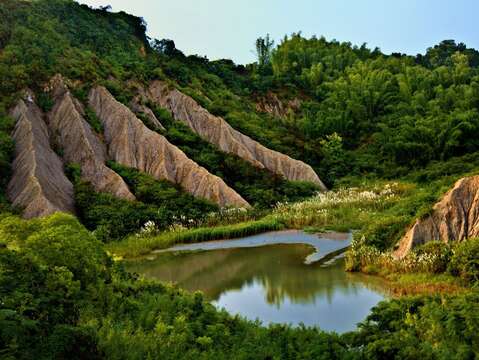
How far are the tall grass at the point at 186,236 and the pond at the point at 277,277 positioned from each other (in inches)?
23.4

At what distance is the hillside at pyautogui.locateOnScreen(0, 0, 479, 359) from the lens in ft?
31.7

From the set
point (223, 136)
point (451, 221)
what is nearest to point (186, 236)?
point (451, 221)

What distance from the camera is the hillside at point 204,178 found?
966 cm

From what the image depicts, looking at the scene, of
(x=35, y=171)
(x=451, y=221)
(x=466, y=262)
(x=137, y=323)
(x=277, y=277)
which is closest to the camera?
(x=137, y=323)

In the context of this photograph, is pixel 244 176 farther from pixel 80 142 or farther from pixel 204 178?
pixel 80 142

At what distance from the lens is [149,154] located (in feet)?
118

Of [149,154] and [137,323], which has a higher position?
[149,154]


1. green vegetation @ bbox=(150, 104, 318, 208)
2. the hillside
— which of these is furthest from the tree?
green vegetation @ bbox=(150, 104, 318, 208)

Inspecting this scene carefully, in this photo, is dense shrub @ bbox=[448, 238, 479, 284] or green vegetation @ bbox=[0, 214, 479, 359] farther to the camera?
dense shrub @ bbox=[448, 238, 479, 284]

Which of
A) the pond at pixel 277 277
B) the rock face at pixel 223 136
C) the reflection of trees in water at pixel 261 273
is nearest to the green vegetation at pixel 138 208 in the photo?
the pond at pixel 277 277

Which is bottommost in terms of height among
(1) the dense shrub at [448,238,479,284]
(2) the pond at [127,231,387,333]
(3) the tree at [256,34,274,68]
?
(2) the pond at [127,231,387,333]

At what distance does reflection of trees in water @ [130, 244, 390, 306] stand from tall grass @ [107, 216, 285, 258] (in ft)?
4.86

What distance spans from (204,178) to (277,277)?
15.3 metres

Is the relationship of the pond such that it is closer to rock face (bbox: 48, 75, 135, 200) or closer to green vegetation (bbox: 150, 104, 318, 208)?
green vegetation (bbox: 150, 104, 318, 208)
